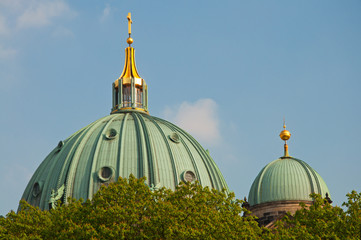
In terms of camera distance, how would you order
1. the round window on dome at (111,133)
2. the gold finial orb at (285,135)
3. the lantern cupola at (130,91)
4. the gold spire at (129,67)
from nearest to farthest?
the round window on dome at (111,133)
the gold finial orb at (285,135)
the lantern cupola at (130,91)
the gold spire at (129,67)

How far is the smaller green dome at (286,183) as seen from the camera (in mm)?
126062

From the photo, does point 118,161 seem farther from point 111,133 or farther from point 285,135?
point 285,135

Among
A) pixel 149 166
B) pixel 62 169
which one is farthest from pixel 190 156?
pixel 62 169

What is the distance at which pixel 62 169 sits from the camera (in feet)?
412

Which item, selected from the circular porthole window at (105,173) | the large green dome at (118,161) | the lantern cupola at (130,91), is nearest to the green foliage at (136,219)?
the circular porthole window at (105,173)

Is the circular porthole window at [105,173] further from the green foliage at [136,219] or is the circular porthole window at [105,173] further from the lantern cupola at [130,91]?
the green foliage at [136,219]

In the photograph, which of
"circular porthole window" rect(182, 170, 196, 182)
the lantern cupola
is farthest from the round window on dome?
the lantern cupola

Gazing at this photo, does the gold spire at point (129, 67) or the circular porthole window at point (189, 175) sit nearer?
the circular porthole window at point (189, 175)

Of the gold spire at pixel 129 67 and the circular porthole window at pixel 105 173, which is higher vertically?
the gold spire at pixel 129 67

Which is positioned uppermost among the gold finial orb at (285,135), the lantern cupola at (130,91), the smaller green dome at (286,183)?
the lantern cupola at (130,91)

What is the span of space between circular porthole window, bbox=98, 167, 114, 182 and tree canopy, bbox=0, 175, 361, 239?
30.4 m

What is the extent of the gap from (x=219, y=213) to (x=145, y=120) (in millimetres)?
43163

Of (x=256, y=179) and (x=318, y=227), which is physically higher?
(x=256, y=179)

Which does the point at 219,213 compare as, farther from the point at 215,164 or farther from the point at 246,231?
the point at 215,164
